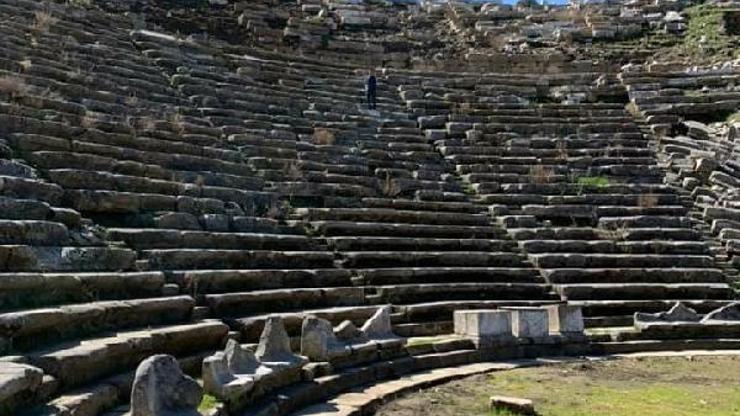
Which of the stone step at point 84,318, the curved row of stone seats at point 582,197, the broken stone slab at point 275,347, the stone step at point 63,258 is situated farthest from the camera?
the curved row of stone seats at point 582,197

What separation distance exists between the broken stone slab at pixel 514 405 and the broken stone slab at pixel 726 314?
5.20 meters

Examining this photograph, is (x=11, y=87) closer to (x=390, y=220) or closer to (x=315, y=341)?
(x=315, y=341)

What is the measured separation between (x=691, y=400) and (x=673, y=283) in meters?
4.63

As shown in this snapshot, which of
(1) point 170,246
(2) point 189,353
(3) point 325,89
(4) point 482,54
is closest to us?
(2) point 189,353

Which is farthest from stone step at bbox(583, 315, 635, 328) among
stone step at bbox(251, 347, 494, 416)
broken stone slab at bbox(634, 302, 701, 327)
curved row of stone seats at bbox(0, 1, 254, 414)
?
curved row of stone seats at bbox(0, 1, 254, 414)

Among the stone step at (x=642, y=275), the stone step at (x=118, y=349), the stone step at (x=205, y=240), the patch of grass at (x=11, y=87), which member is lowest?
the stone step at (x=118, y=349)

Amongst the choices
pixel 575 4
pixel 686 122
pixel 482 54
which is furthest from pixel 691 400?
pixel 575 4

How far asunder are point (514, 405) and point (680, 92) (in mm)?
12842

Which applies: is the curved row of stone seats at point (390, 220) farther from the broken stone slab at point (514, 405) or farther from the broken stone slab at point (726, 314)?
the broken stone slab at point (514, 405)

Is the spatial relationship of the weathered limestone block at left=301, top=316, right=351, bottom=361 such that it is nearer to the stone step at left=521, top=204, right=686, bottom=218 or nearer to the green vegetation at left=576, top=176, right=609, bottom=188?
the stone step at left=521, top=204, right=686, bottom=218

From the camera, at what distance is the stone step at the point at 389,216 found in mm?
11305

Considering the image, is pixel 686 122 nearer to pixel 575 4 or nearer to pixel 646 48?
pixel 646 48

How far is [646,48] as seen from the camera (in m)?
22.1

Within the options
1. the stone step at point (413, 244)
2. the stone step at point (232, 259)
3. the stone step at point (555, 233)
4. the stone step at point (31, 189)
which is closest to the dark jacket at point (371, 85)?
the stone step at point (555, 233)
